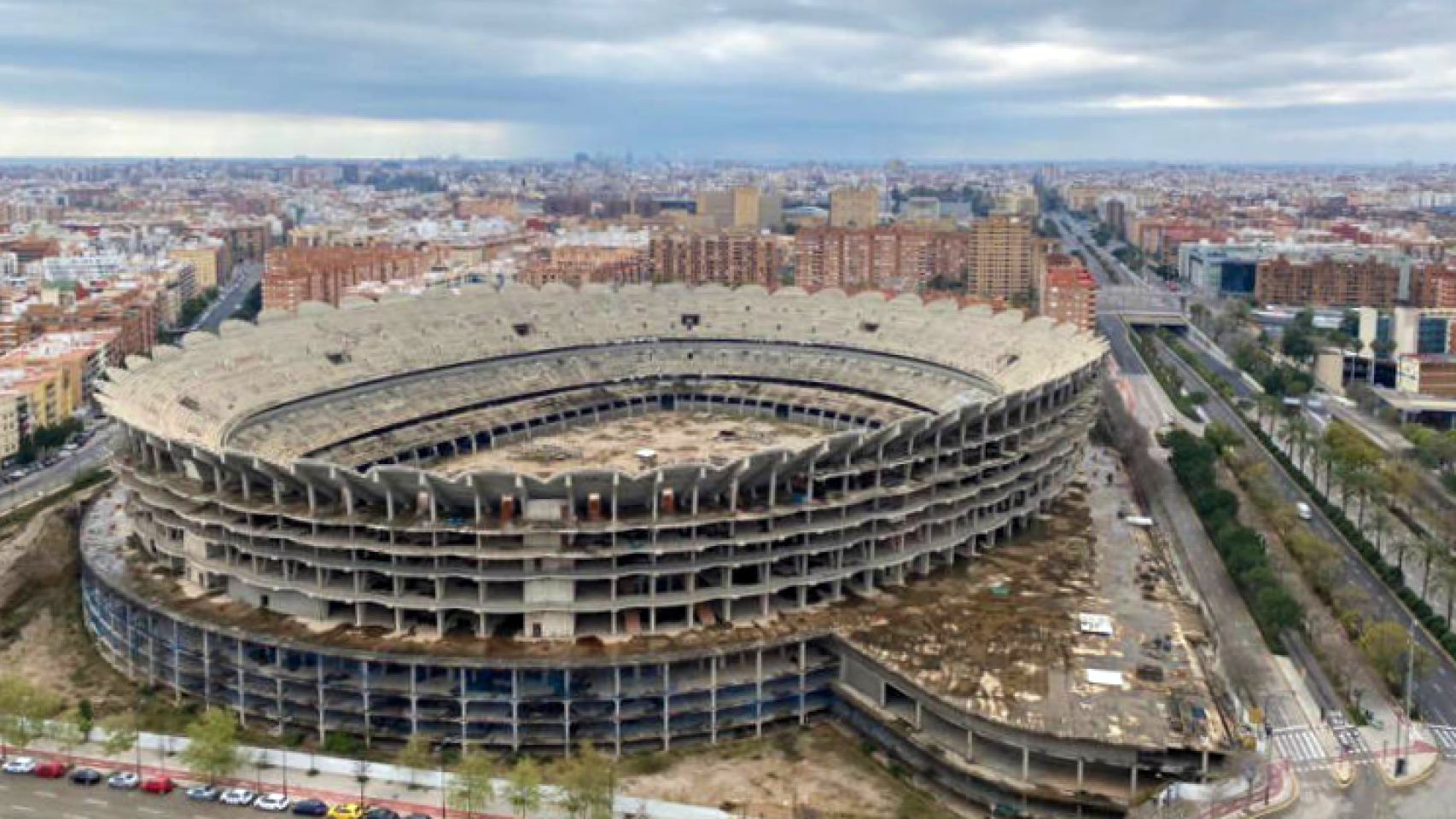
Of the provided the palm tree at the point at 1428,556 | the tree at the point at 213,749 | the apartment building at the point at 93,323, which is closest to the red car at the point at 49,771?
the tree at the point at 213,749

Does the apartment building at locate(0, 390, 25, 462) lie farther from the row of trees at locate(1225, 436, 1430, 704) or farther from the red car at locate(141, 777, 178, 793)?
the row of trees at locate(1225, 436, 1430, 704)

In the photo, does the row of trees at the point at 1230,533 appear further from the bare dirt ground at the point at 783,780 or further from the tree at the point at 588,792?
the tree at the point at 588,792

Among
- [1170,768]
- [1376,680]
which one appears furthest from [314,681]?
[1376,680]

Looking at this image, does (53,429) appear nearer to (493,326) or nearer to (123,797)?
(493,326)

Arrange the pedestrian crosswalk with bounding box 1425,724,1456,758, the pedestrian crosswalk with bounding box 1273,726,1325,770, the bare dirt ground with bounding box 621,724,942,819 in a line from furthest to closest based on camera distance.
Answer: the pedestrian crosswalk with bounding box 1425,724,1456,758 → the pedestrian crosswalk with bounding box 1273,726,1325,770 → the bare dirt ground with bounding box 621,724,942,819

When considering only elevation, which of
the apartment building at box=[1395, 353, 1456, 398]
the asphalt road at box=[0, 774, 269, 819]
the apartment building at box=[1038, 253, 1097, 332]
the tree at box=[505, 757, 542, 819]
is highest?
the apartment building at box=[1038, 253, 1097, 332]

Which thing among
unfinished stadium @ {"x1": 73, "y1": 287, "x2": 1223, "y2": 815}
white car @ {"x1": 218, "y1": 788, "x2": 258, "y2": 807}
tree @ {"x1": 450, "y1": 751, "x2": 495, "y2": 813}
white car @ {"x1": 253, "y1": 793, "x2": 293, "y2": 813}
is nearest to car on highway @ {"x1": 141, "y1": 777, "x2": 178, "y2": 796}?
white car @ {"x1": 218, "y1": 788, "x2": 258, "y2": 807}

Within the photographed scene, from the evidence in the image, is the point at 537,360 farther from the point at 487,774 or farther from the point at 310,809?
the point at 487,774
